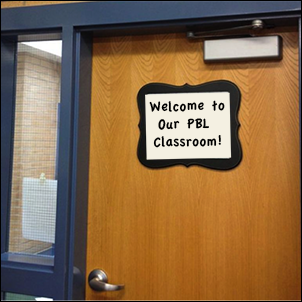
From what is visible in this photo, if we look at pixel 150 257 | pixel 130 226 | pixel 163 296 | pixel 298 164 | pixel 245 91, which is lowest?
pixel 163 296

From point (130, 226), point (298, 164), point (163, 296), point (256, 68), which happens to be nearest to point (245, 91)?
point (256, 68)

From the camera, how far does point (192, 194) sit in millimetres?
1259

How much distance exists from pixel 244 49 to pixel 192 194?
1.70ft

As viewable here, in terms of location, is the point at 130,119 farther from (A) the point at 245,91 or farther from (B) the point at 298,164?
(B) the point at 298,164

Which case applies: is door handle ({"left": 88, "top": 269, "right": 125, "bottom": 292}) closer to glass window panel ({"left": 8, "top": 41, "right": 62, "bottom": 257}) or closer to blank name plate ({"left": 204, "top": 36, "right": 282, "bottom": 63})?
glass window panel ({"left": 8, "top": 41, "right": 62, "bottom": 257})

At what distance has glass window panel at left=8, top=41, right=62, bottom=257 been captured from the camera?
1.33 metres

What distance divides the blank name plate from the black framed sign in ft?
0.29

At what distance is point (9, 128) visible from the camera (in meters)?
1.39

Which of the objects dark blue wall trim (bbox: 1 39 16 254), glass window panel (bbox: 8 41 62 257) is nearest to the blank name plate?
glass window panel (bbox: 8 41 62 257)

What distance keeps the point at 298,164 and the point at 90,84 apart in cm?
78

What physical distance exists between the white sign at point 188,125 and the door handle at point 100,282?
455 millimetres

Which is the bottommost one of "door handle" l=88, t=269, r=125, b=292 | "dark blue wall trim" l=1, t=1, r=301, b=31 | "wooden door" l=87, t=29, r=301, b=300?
"door handle" l=88, t=269, r=125, b=292

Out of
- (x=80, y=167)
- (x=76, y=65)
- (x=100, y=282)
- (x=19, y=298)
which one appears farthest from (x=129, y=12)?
(x=19, y=298)

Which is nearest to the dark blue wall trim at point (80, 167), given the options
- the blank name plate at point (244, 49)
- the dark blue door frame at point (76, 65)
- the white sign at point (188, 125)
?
the dark blue door frame at point (76, 65)
